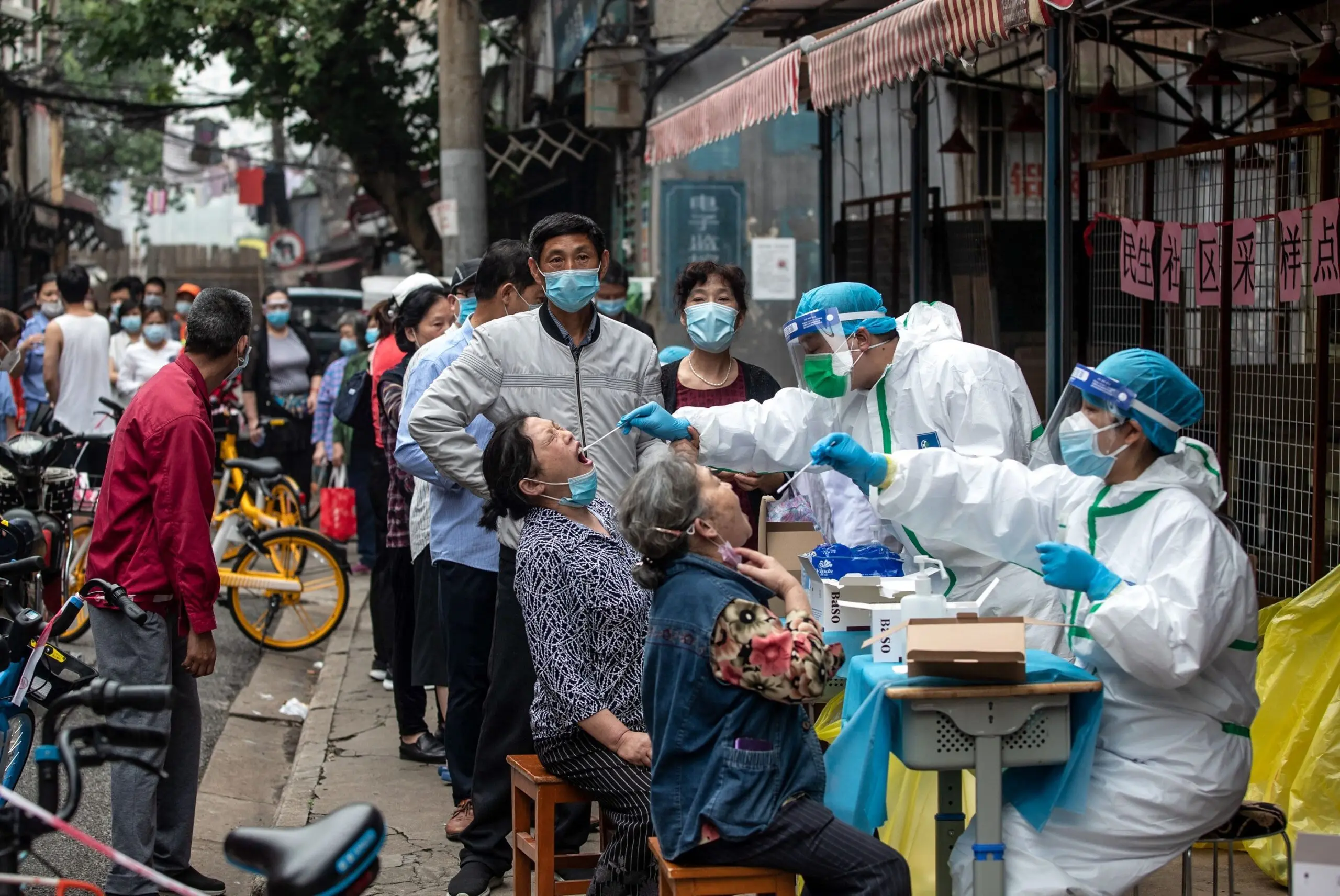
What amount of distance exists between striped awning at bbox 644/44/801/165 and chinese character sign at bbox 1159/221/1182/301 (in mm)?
1741

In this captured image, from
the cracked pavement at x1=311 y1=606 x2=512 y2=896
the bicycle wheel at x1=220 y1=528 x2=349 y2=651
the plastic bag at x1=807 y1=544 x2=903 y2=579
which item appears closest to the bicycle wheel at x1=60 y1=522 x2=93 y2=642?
the bicycle wheel at x1=220 y1=528 x2=349 y2=651

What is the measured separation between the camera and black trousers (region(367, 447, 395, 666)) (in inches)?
311

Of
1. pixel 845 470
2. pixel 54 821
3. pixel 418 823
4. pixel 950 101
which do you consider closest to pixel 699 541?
pixel 845 470

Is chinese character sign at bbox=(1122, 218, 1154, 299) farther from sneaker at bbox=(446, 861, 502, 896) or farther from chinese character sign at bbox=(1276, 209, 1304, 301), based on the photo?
sneaker at bbox=(446, 861, 502, 896)

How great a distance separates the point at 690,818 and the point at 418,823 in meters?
2.74

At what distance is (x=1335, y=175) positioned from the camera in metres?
5.56

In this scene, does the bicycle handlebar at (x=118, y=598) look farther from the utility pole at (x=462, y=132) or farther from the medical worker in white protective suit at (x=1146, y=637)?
the utility pole at (x=462, y=132)

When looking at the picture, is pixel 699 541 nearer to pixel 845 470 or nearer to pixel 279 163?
pixel 845 470

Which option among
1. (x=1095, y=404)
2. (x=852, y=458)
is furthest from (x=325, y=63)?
(x=1095, y=404)

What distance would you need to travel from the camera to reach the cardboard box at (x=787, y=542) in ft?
16.9

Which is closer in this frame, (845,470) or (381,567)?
(845,470)

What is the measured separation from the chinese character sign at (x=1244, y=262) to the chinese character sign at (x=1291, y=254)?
0.38ft

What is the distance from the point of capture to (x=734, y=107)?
7.57m

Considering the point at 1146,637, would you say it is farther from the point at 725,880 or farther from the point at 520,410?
the point at 520,410
